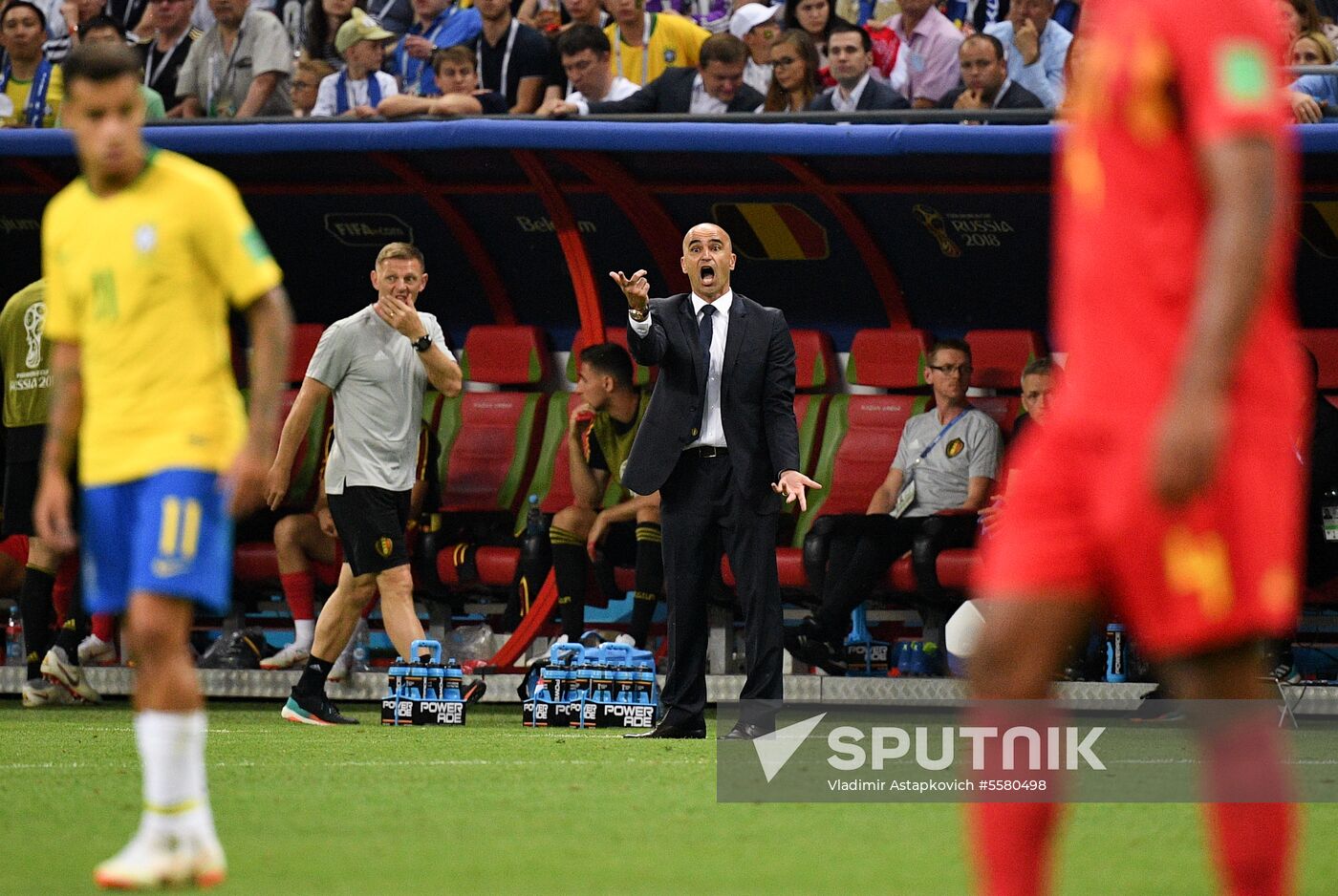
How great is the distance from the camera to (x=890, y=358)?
35.4ft

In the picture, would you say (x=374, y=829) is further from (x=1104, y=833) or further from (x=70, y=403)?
(x=1104, y=833)

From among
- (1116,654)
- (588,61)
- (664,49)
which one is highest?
(664,49)

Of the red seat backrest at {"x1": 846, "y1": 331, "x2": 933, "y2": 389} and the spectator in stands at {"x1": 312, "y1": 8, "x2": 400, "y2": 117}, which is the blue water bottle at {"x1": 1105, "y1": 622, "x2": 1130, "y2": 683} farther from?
the spectator in stands at {"x1": 312, "y1": 8, "x2": 400, "y2": 117}

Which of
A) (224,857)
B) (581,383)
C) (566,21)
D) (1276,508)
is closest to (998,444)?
(581,383)

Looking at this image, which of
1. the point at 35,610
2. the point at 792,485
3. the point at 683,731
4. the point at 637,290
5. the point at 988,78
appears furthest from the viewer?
the point at 35,610

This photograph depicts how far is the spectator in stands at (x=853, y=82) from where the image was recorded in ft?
33.0

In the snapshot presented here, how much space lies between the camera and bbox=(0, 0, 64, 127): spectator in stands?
37.8 feet

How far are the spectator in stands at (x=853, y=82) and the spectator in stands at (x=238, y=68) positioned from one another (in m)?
3.31

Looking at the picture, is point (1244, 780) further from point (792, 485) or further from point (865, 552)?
point (865, 552)

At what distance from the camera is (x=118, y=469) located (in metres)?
4.16

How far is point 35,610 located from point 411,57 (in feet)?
13.4

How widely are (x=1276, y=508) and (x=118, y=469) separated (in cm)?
244

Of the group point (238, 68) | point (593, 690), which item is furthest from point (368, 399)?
point (238, 68)

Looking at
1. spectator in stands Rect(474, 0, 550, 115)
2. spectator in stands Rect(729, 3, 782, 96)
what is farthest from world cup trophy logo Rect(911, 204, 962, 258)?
spectator in stands Rect(474, 0, 550, 115)
